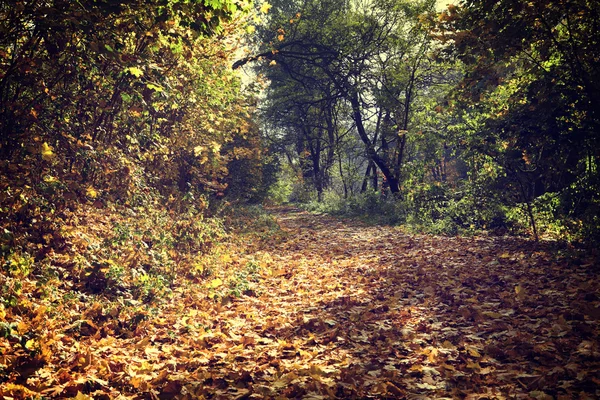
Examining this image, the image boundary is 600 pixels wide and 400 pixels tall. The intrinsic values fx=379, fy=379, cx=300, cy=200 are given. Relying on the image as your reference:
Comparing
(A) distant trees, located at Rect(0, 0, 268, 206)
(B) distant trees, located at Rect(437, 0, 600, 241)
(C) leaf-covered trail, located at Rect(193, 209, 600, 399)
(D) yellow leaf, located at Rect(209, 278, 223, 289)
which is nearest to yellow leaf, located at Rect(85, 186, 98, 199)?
(A) distant trees, located at Rect(0, 0, 268, 206)

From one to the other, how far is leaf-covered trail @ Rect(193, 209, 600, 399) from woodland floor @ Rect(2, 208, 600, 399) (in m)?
0.02

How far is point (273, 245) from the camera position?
464 inches

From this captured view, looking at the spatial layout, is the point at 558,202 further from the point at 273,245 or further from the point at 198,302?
the point at 198,302

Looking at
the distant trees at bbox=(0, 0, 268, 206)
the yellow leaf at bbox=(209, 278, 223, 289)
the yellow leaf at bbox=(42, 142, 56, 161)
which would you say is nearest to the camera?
the distant trees at bbox=(0, 0, 268, 206)

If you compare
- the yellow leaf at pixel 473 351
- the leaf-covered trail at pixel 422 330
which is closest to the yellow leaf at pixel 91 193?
the leaf-covered trail at pixel 422 330

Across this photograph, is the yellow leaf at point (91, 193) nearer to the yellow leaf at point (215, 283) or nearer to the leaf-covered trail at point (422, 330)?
the yellow leaf at point (215, 283)

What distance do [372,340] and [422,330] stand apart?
776 millimetres

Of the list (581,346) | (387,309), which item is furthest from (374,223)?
(581,346)

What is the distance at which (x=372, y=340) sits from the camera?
4.97 meters

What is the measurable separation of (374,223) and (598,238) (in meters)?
9.71

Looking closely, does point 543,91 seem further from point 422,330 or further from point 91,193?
point 91,193

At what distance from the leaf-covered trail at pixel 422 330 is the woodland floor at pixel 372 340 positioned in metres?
0.02

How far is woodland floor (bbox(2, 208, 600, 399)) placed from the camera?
367 cm

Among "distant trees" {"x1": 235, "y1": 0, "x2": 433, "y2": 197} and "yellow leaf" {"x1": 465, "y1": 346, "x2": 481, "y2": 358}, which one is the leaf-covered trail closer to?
"yellow leaf" {"x1": 465, "y1": 346, "x2": 481, "y2": 358}
